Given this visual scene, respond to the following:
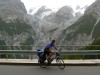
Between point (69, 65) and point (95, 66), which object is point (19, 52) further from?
point (95, 66)

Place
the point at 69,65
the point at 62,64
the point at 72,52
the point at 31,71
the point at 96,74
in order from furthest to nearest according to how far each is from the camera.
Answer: the point at 72,52 < the point at 69,65 < the point at 62,64 < the point at 31,71 < the point at 96,74

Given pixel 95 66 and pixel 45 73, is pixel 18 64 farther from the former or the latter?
pixel 95 66

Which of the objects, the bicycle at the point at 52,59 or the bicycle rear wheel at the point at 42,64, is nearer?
the bicycle at the point at 52,59

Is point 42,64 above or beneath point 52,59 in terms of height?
beneath

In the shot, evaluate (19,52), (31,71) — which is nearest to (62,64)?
(31,71)

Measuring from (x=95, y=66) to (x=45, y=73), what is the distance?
383cm

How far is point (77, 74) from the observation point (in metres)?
13.9

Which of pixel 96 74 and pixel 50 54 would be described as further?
pixel 50 54

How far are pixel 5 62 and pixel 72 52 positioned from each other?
4.92 meters

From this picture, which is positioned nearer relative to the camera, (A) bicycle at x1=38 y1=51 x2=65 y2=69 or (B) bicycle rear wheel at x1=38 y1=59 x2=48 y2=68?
(A) bicycle at x1=38 y1=51 x2=65 y2=69

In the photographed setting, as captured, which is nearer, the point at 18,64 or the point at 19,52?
the point at 18,64

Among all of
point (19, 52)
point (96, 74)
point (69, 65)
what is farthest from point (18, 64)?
point (96, 74)

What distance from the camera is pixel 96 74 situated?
44.9 ft

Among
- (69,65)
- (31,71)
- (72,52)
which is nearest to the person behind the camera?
(31,71)
